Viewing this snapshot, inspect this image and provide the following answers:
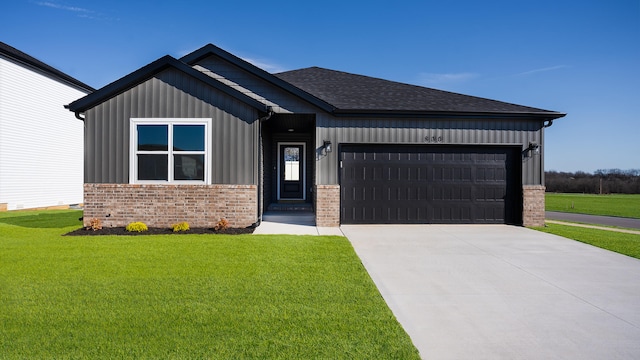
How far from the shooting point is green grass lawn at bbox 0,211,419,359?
2.89m

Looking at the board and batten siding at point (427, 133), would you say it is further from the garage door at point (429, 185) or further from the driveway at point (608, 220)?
the driveway at point (608, 220)

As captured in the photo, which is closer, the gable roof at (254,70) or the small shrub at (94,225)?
the small shrub at (94,225)

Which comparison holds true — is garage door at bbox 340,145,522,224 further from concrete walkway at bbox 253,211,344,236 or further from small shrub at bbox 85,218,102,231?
small shrub at bbox 85,218,102,231

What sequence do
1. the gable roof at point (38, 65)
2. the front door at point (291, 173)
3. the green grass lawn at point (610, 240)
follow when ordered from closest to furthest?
the green grass lawn at point (610, 240)
the front door at point (291, 173)
the gable roof at point (38, 65)

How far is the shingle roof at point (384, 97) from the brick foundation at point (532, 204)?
231 centimetres

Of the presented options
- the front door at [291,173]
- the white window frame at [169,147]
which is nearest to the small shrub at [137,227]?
the white window frame at [169,147]

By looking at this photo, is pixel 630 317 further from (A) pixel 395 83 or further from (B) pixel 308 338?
(A) pixel 395 83

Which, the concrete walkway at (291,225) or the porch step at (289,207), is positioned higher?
the porch step at (289,207)

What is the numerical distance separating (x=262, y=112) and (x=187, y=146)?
2315mm

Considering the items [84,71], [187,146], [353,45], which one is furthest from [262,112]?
[84,71]

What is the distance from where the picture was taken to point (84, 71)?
20.8 meters

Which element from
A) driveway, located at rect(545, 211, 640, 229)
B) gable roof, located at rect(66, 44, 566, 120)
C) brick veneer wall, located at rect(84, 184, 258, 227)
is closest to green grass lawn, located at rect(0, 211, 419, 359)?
brick veneer wall, located at rect(84, 184, 258, 227)

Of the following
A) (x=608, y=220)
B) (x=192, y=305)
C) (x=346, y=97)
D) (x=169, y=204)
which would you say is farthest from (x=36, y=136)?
(x=608, y=220)

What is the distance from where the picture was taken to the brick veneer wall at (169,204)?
9.23 meters
